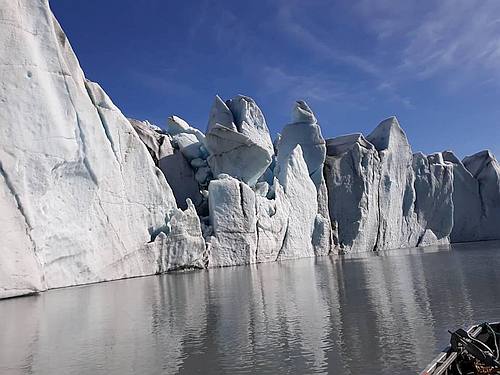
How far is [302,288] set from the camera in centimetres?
930

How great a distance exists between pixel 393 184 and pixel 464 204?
915 cm

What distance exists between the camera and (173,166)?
21.0 m

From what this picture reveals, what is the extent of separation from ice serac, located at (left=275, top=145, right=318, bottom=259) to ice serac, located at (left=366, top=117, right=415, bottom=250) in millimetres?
6332

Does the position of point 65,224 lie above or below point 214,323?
above

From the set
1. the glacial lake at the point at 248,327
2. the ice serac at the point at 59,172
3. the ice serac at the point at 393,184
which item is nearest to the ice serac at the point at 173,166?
the ice serac at the point at 59,172

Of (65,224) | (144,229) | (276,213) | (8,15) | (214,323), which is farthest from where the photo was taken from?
(276,213)

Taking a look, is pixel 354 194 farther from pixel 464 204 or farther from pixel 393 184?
pixel 464 204

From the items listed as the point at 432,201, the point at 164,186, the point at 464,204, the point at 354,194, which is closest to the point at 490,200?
the point at 464,204

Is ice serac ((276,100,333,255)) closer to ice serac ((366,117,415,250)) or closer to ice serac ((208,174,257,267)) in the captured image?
ice serac ((366,117,415,250))

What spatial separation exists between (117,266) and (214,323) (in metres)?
7.62

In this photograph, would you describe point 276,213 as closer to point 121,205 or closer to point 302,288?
point 121,205

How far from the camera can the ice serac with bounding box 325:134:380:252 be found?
25.0m

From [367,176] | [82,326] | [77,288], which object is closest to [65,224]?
[77,288]

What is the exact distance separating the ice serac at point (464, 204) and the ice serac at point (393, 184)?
19.0 feet
